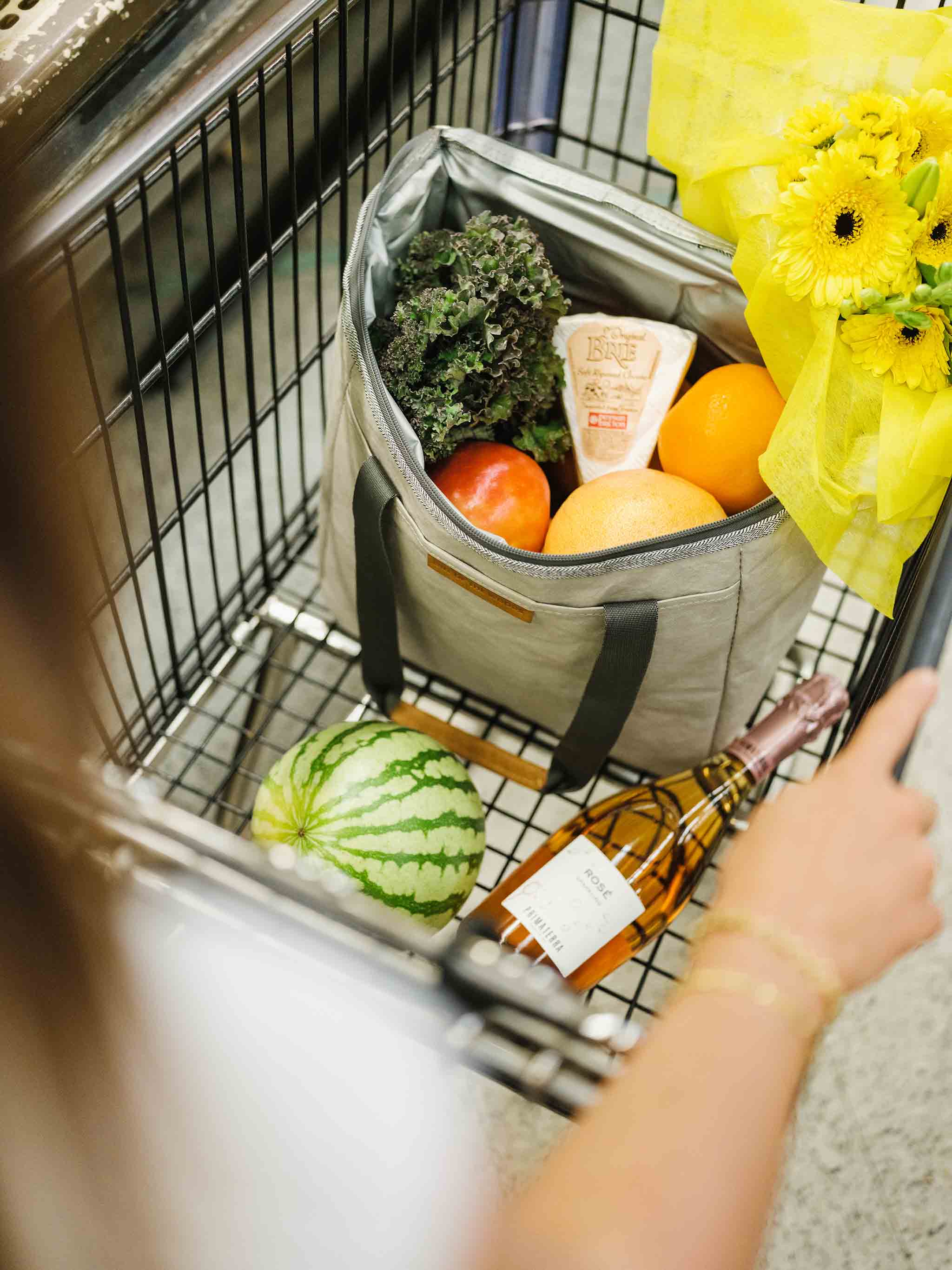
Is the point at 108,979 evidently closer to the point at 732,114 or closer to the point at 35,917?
the point at 35,917

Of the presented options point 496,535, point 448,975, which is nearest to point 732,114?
point 496,535

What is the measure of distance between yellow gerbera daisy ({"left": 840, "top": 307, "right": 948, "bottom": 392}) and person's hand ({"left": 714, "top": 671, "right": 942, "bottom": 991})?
344 mm

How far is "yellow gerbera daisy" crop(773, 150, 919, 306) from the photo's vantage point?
0.76 meters

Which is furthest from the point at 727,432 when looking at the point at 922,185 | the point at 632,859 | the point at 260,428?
the point at 260,428

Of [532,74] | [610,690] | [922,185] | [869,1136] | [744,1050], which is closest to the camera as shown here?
[744,1050]

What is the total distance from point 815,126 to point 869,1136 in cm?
93

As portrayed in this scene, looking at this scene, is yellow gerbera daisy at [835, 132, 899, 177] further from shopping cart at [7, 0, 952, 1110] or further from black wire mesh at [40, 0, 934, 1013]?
black wire mesh at [40, 0, 934, 1013]

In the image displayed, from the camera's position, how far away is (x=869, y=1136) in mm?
1078

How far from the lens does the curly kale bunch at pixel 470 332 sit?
0.87 metres

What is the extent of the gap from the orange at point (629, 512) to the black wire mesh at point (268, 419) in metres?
0.22

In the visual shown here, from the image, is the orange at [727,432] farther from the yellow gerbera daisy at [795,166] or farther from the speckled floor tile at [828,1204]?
the speckled floor tile at [828,1204]

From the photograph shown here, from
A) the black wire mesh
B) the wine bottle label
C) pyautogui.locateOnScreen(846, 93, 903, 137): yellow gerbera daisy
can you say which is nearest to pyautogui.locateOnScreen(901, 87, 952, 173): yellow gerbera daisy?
pyautogui.locateOnScreen(846, 93, 903, 137): yellow gerbera daisy

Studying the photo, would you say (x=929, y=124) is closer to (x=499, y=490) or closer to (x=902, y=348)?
(x=902, y=348)

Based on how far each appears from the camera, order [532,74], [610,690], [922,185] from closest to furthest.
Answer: [922,185] → [610,690] → [532,74]
